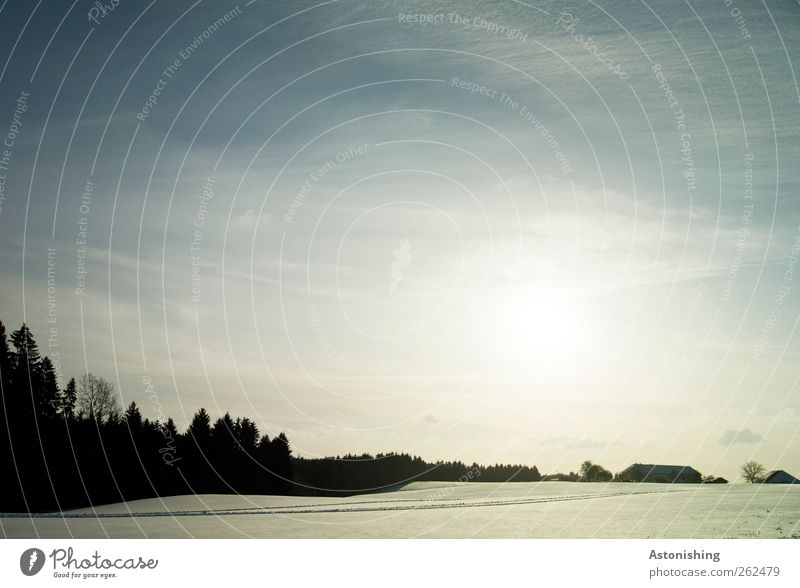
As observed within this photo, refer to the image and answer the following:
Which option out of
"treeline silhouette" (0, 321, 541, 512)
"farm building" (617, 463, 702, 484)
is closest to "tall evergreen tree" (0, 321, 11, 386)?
"treeline silhouette" (0, 321, 541, 512)

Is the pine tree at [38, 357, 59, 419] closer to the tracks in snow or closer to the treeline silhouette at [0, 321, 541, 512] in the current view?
the treeline silhouette at [0, 321, 541, 512]

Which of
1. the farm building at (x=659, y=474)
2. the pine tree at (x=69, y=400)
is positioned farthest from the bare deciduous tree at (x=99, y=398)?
the farm building at (x=659, y=474)

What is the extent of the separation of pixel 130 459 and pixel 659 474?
3976 cm

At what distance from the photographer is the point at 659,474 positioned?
59.8 meters

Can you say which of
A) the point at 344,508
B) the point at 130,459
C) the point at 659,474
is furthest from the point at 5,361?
the point at 659,474

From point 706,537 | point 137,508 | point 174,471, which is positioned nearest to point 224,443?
point 174,471

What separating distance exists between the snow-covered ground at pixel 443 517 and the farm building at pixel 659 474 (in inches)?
578

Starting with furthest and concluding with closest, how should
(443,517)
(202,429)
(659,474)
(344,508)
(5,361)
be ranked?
(659,474), (5,361), (202,429), (344,508), (443,517)

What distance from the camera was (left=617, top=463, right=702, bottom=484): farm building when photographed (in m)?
55.1

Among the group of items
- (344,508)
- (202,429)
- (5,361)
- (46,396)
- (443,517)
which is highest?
(5,361)

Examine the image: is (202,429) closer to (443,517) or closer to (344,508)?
(344,508)

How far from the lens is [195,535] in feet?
77.6
